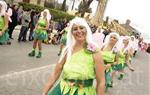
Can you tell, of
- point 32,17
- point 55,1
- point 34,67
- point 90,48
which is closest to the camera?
point 90,48

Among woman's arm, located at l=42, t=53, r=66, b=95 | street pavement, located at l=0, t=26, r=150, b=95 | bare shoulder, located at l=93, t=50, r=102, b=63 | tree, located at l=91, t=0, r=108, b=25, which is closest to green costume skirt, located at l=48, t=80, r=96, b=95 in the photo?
woman's arm, located at l=42, t=53, r=66, b=95

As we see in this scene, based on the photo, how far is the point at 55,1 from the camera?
72375 millimetres

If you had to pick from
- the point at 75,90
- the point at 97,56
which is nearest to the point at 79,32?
the point at 97,56

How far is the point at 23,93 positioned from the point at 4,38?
340 cm

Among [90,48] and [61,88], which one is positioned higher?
[90,48]

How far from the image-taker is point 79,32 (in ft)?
18.1

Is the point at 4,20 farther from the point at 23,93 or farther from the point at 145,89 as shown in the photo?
the point at 145,89

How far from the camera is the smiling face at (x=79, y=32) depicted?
18.0 feet

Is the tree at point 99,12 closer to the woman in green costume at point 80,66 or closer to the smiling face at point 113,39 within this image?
the smiling face at point 113,39

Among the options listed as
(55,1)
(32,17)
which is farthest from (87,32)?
(55,1)

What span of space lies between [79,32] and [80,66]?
15.8 inches

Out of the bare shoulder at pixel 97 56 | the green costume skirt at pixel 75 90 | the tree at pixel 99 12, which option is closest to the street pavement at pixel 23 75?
the green costume skirt at pixel 75 90

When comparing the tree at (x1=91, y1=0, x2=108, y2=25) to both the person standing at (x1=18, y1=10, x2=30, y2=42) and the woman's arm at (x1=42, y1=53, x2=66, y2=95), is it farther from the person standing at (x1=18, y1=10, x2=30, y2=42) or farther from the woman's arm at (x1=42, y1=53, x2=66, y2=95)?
the woman's arm at (x1=42, y1=53, x2=66, y2=95)

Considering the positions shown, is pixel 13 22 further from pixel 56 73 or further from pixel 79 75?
pixel 79 75
